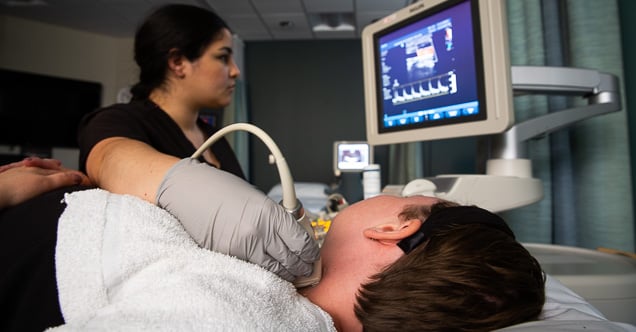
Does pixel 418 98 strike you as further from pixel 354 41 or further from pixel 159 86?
pixel 354 41

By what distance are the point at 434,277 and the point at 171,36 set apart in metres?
1.05

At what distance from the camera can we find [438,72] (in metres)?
0.99

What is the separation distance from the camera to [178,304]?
0.99 ft

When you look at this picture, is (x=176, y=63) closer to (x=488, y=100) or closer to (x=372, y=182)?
(x=372, y=182)

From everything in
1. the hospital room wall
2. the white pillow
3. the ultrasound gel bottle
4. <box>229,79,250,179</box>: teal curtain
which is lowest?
the white pillow

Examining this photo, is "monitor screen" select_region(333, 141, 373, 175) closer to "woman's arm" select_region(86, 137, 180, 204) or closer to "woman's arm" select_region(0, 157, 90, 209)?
"woman's arm" select_region(86, 137, 180, 204)

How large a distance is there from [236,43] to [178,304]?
4392 mm

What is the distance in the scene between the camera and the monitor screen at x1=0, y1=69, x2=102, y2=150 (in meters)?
3.73

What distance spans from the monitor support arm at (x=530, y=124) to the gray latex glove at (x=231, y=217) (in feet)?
1.77

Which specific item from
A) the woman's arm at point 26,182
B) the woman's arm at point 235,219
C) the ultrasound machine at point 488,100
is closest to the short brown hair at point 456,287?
the woman's arm at point 235,219

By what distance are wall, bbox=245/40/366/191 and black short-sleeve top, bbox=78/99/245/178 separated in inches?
128

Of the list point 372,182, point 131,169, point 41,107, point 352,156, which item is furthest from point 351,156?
point 41,107

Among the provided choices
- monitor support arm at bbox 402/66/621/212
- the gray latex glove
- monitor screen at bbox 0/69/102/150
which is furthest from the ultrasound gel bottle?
monitor screen at bbox 0/69/102/150

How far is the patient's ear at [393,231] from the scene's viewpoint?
50 centimetres
